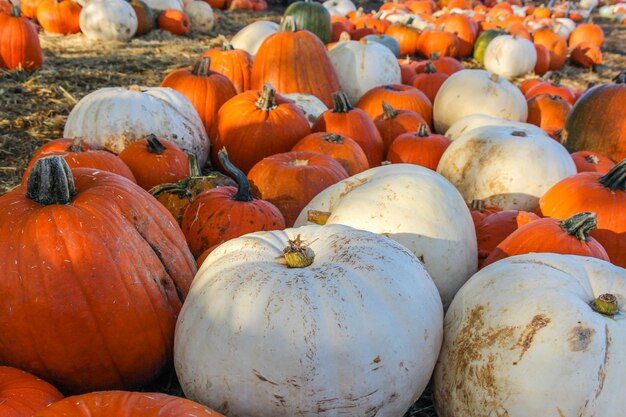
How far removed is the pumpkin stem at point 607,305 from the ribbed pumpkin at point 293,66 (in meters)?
3.80

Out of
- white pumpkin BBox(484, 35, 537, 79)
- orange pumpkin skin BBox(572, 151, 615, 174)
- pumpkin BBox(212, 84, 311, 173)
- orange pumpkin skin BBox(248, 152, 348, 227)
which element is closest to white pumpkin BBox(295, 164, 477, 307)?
orange pumpkin skin BBox(248, 152, 348, 227)

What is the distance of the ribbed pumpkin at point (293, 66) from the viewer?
5168 mm

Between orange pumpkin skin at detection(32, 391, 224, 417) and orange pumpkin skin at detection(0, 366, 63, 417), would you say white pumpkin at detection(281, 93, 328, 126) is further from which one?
orange pumpkin skin at detection(32, 391, 224, 417)

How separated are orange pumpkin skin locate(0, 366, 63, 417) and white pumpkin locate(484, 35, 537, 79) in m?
8.59

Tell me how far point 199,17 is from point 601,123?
838cm

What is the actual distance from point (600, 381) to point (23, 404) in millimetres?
1627

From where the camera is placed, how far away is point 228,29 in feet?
38.7

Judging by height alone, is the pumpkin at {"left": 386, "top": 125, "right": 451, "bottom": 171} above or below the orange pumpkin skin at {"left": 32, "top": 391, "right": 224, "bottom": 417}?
below

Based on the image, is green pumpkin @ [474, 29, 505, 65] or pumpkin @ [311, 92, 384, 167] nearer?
pumpkin @ [311, 92, 384, 167]

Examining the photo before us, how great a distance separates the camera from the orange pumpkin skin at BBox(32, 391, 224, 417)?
138cm

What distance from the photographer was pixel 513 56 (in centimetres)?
889

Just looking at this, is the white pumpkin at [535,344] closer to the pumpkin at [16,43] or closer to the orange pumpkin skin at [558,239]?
the orange pumpkin skin at [558,239]

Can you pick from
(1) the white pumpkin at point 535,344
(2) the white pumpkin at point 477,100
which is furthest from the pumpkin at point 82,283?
(2) the white pumpkin at point 477,100

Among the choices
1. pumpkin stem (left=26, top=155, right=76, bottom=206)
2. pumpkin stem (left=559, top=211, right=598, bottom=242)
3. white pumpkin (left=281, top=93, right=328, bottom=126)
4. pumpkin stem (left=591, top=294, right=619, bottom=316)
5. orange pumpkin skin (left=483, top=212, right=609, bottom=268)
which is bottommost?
white pumpkin (left=281, top=93, right=328, bottom=126)
